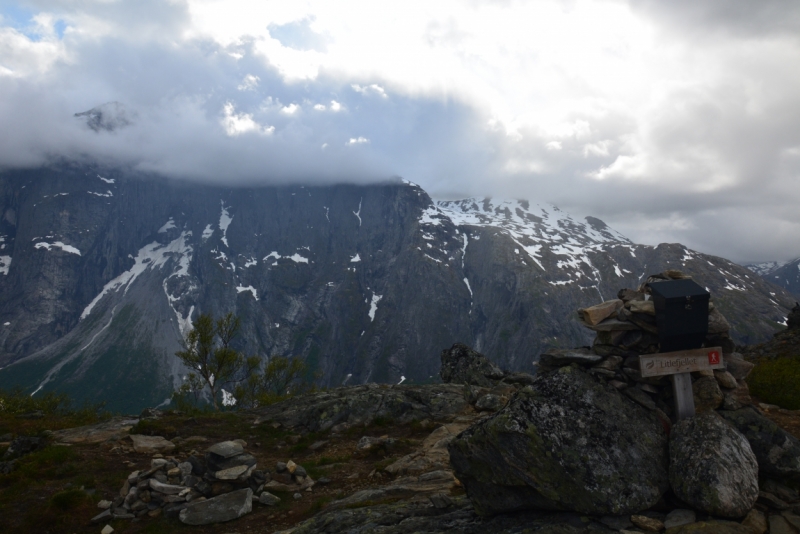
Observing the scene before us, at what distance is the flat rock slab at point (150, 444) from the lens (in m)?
30.1

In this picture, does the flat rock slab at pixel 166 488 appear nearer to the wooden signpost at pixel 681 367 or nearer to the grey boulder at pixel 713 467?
the grey boulder at pixel 713 467

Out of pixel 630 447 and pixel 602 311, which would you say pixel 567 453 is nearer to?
pixel 630 447

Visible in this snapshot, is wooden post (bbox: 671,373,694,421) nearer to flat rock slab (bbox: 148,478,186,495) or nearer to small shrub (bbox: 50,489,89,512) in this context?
flat rock slab (bbox: 148,478,186,495)

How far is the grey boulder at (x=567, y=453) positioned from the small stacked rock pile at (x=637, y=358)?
519 mm

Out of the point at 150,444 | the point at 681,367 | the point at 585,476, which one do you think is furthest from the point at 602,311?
the point at 150,444

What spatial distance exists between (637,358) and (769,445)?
161 inches

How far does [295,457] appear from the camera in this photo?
3111 cm

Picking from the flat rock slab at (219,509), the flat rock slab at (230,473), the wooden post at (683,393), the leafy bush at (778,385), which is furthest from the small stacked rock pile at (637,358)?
the flat rock slab at (230,473)

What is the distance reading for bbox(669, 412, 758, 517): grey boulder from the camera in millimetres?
11219

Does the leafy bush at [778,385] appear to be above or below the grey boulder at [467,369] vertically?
above

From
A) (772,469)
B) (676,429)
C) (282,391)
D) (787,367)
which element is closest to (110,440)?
(676,429)

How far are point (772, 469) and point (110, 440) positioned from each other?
37.4m

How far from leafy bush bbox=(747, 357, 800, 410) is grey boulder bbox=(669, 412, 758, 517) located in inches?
670

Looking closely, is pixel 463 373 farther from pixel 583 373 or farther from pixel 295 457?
pixel 583 373
